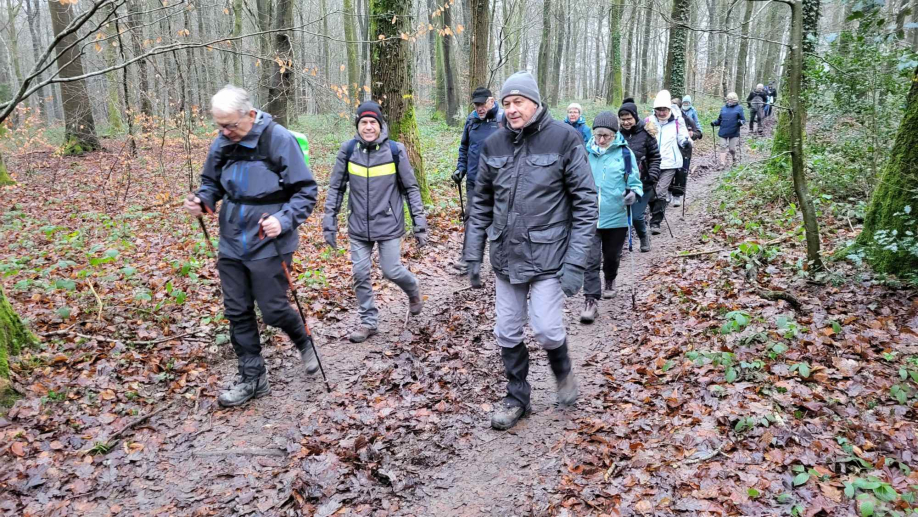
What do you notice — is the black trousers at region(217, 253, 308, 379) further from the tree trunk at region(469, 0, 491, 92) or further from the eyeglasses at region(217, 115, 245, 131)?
the tree trunk at region(469, 0, 491, 92)

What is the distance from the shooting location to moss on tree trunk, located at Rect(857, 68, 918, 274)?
15.7 ft

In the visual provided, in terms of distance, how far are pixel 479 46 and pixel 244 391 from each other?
9609 millimetres

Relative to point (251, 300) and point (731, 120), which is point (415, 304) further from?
point (731, 120)

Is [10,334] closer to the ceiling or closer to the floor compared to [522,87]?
closer to the floor

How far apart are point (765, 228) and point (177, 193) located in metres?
12.0

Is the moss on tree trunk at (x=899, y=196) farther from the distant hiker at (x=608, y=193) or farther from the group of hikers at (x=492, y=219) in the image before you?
the group of hikers at (x=492, y=219)

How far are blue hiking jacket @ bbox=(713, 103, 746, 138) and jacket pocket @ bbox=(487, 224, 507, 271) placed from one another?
13.1m

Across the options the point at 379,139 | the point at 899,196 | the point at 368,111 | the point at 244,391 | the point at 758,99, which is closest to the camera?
the point at 244,391

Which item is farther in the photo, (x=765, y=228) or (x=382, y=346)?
(x=765, y=228)

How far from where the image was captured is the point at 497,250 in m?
3.99

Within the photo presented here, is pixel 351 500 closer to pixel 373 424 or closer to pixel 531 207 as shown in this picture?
pixel 373 424

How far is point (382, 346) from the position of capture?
5.81 metres

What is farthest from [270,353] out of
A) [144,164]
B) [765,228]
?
[144,164]

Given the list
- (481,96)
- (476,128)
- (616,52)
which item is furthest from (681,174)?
(616,52)
